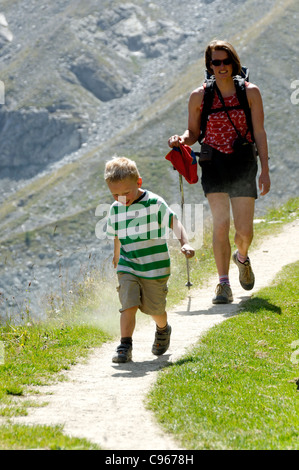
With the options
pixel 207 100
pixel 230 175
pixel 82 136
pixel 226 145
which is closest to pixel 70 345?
pixel 230 175

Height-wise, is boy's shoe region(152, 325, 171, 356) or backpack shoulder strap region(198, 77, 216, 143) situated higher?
backpack shoulder strap region(198, 77, 216, 143)

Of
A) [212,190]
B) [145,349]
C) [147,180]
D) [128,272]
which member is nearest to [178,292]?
[212,190]

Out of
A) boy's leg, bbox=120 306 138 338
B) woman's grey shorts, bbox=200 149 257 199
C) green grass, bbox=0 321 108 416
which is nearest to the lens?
green grass, bbox=0 321 108 416

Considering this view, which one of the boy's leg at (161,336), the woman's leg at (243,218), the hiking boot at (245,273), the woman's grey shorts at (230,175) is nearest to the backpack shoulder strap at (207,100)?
the woman's grey shorts at (230,175)

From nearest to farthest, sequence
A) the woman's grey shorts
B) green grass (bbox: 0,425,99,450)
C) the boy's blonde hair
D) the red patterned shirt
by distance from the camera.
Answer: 1. green grass (bbox: 0,425,99,450)
2. the boy's blonde hair
3. the red patterned shirt
4. the woman's grey shorts

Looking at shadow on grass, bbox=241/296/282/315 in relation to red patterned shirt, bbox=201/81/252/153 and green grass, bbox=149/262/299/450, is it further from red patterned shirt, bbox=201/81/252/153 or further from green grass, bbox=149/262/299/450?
red patterned shirt, bbox=201/81/252/153

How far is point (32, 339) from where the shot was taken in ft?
26.5

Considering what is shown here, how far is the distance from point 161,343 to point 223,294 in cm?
241

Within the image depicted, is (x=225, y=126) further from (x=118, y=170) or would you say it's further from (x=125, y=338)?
(x=125, y=338)

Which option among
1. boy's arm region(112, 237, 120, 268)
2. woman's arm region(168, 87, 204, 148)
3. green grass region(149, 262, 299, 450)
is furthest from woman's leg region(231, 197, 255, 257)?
boy's arm region(112, 237, 120, 268)

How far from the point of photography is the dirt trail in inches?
182

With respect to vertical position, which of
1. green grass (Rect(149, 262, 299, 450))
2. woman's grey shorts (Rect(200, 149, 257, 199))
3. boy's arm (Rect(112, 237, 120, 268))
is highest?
woman's grey shorts (Rect(200, 149, 257, 199))

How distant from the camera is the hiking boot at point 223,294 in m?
9.37

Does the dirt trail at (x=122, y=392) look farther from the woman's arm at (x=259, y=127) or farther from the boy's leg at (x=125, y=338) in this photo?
the woman's arm at (x=259, y=127)
